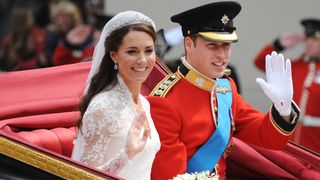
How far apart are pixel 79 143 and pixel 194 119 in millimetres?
437

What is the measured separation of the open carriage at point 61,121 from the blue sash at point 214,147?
0.89 feet

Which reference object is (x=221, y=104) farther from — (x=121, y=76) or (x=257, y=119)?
(x=121, y=76)

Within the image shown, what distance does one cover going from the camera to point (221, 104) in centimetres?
366

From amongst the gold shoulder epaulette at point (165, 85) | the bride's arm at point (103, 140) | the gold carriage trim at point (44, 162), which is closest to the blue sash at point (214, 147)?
the gold shoulder epaulette at point (165, 85)

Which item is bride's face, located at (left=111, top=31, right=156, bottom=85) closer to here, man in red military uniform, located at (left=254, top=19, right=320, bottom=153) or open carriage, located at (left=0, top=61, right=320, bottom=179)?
open carriage, located at (left=0, top=61, right=320, bottom=179)

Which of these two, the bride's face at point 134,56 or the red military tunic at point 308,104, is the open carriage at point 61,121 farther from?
the red military tunic at point 308,104

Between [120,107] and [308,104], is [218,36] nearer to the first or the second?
[120,107]

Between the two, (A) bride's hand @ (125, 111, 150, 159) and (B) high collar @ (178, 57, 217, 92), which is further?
(B) high collar @ (178, 57, 217, 92)

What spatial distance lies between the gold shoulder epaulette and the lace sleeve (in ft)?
1.23

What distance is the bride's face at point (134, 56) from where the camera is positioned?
10.8 feet

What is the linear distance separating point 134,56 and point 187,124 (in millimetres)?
360

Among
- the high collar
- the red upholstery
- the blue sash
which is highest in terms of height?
the high collar

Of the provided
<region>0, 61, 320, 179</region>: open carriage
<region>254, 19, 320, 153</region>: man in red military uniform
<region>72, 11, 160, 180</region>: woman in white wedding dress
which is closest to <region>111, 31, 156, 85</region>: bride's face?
<region>72, 11, 160, 180</region>: woman in white wedding dress

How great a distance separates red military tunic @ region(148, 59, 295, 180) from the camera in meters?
3.46
